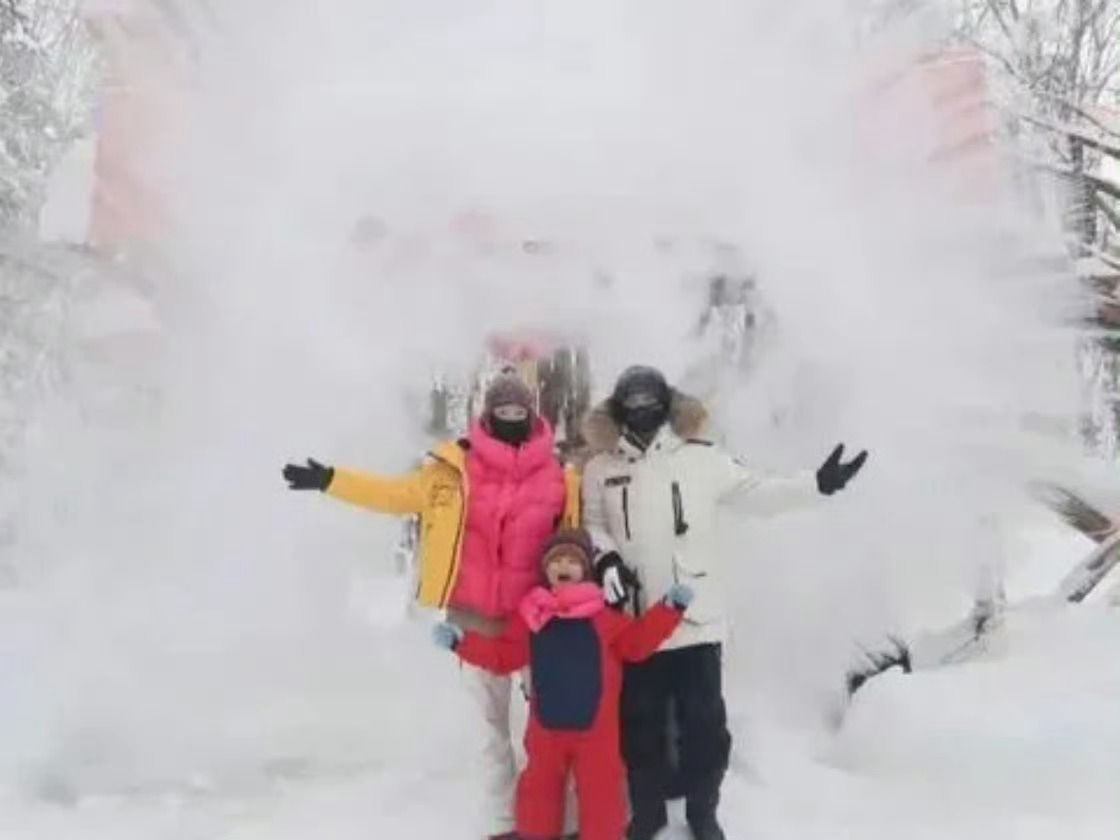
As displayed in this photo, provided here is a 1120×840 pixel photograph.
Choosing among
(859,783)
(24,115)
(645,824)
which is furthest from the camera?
(24,115)

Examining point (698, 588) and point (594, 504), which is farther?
point (594, 504)

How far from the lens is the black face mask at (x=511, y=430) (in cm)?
461

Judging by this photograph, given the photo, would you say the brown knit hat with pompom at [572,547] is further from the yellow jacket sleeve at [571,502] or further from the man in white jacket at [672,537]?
the yellow jacket sleeve at [571,502]

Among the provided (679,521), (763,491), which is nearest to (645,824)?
(679,521)

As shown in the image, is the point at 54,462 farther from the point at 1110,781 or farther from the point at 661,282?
the point at 1110,781

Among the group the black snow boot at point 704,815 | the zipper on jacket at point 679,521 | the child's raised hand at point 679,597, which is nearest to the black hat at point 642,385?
the zipper on jacket at point 679,521

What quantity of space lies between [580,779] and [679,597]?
0.58 m

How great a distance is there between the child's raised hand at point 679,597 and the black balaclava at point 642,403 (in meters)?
0.52

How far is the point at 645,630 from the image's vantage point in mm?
4332

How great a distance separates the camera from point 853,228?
5953mm

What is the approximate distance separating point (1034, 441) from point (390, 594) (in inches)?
118

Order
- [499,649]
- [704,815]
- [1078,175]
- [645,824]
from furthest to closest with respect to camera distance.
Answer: [1078,175] < [645,824] < [704,815] < [499,649]

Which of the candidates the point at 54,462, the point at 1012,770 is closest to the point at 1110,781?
the point at 1012,770

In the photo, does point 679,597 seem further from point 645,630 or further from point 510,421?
point 510,421
